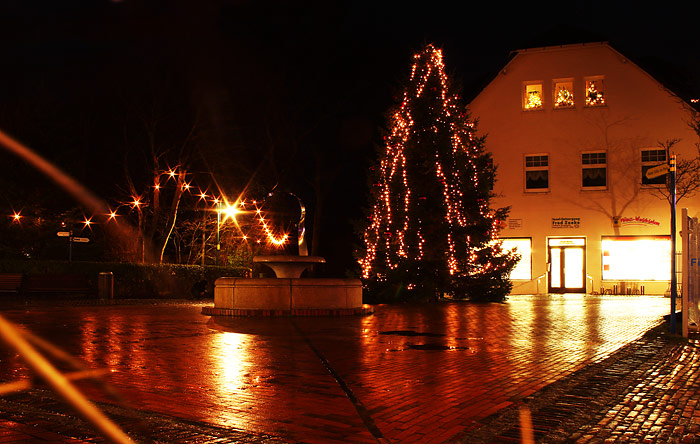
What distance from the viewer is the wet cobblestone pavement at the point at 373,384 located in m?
5.66

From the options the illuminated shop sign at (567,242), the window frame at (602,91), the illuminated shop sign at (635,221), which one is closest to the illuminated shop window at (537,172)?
the illuminated shop sign at (567,242)

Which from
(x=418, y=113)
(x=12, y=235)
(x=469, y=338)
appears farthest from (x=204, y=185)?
(x=469, y=338)

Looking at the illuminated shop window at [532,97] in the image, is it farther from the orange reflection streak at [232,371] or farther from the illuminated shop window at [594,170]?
the orange reflection streak at [232,371]

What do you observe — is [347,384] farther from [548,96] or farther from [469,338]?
[548,96]

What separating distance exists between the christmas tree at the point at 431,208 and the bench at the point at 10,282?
40.9 feet

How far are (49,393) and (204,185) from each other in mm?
32773

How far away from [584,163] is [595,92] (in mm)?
3453

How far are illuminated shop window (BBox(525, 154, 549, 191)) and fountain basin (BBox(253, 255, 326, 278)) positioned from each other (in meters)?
18.7

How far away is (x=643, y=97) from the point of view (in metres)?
33.2

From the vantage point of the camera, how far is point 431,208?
82.9 feet

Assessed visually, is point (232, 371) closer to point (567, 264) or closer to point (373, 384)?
point (373, 384)

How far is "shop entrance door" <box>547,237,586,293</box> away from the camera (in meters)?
33.6

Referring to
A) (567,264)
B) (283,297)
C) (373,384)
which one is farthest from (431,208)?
(373,384)

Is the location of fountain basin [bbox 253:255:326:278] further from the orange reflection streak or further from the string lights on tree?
the string lights on tree
